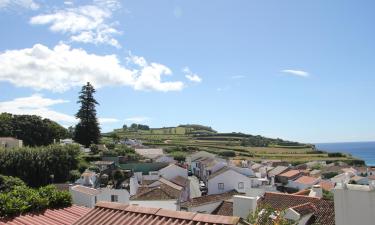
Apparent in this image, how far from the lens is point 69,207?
10977mm

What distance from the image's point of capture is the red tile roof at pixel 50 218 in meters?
9.34

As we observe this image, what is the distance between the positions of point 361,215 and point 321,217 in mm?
Result: 13294

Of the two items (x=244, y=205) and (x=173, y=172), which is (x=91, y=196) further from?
(x=173, y=172)

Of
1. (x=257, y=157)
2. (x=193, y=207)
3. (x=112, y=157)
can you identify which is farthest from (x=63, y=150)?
(x=257, y=157)

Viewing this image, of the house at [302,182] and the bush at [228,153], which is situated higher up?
the bush at [228,153]

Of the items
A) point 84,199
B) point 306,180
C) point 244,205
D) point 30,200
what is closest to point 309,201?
point 244,205

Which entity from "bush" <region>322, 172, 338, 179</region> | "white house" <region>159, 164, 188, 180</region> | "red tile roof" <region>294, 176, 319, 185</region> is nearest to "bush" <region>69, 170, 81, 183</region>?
"white house" <region>159, 164, 188, 180</region>

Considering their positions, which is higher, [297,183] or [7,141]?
[7,141]

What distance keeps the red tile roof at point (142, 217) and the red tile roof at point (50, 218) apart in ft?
5.12

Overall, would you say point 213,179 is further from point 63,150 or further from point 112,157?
point 112,157

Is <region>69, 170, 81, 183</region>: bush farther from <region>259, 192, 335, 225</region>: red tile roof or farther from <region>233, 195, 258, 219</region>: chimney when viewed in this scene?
<region>233, 195, 258, 219</region>: chimney

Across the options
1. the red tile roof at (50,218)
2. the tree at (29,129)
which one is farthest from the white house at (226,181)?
the tree at (29,129)

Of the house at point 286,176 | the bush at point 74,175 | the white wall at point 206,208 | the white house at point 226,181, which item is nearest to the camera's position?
the white wall at point 206,208

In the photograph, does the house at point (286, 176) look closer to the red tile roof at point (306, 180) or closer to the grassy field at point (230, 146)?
the red tile roof at point (306, 180)
